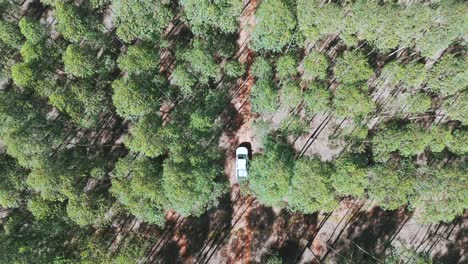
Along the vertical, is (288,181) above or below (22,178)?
above

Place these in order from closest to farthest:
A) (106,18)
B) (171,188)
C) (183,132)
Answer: (171,188)
(183,132)
(106,18)

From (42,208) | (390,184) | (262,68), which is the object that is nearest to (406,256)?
(390,184)

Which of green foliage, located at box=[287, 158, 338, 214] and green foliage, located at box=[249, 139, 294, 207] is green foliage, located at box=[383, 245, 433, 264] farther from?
green foliage, located at box=[249, 139, 294, 207]

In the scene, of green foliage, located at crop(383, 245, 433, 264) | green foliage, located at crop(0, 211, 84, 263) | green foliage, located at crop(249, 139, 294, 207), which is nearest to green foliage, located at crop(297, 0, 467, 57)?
green foliage, located at crop(249, 139, 294, 207)

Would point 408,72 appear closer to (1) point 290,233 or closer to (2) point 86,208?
(1) point 290,233

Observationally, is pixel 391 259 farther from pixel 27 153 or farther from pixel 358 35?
pixel 27 153

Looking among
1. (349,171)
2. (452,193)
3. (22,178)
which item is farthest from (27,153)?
(452,193)
